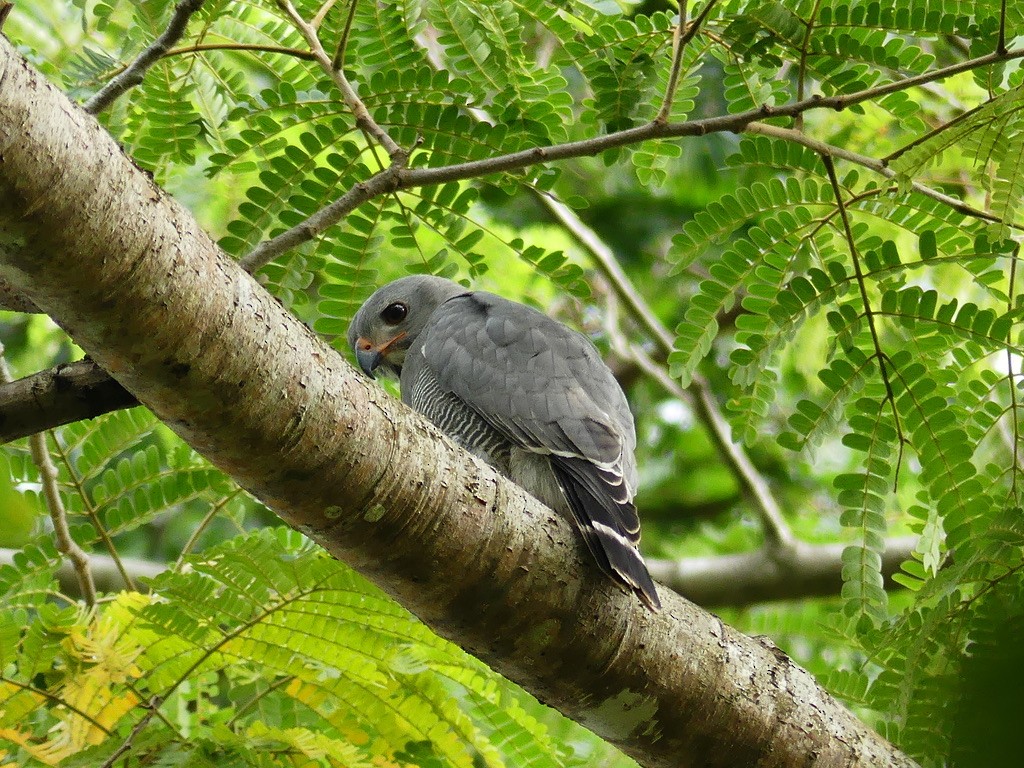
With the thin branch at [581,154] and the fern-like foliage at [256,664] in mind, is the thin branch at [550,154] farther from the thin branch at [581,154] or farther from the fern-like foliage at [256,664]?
the fern-like foliage at [256,664]

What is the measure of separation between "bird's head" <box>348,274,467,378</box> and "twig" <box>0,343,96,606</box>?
5.94ft

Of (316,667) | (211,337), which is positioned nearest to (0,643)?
(316,667)

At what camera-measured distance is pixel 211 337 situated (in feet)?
6.43

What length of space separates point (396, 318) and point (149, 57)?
95.3 inches

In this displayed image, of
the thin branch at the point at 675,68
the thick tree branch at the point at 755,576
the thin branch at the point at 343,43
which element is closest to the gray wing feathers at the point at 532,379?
the thin branch at the point at 675,68

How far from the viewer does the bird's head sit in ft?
15.9

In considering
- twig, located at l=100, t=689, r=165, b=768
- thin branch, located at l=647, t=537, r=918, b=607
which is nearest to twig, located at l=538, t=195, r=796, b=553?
thin branch, located at l=647, t=537, r=918, b=607

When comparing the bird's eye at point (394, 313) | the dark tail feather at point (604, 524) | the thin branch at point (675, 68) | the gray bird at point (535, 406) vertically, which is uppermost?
the thin branch at point (675, 68)

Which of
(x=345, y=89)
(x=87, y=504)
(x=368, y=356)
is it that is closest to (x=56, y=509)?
(x=87, y=504)

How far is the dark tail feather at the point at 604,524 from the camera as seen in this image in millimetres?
2627

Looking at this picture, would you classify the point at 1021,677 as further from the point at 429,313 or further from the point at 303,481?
the point at 429,313

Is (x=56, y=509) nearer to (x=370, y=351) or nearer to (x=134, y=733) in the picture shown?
(x=134, y=733)

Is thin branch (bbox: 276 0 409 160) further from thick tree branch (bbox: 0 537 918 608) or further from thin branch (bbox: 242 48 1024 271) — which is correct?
thick tree branch (bbox: 0 537 918 608)

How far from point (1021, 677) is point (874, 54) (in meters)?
2.32
